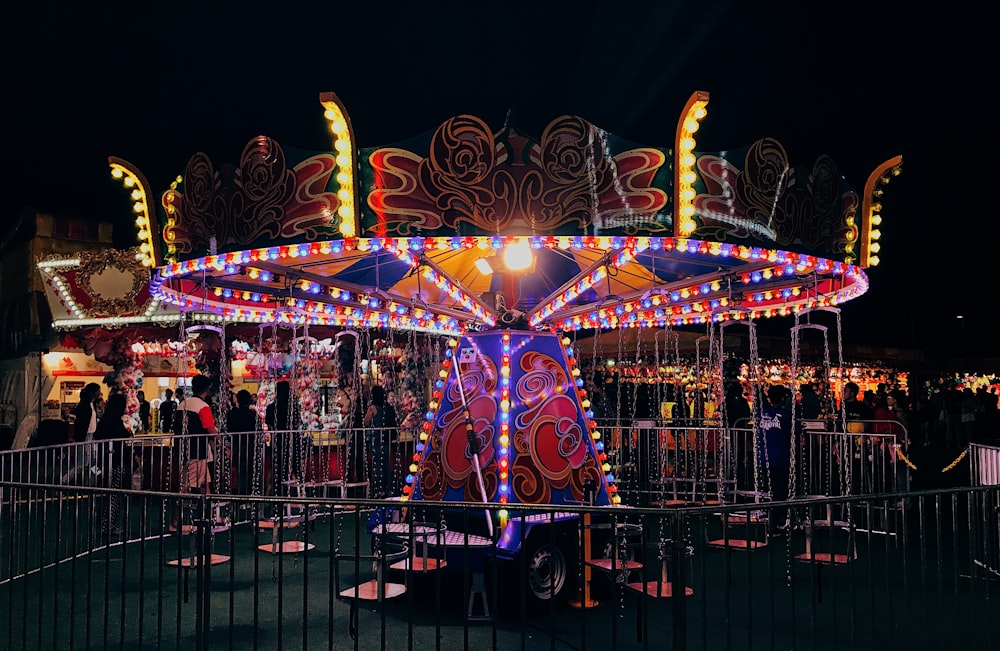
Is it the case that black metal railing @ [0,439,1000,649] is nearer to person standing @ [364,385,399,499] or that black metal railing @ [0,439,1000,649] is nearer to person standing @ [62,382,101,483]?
person standing @ [62,382,101,483]

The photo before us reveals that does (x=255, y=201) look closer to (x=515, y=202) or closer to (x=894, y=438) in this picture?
(x=515, y=202)

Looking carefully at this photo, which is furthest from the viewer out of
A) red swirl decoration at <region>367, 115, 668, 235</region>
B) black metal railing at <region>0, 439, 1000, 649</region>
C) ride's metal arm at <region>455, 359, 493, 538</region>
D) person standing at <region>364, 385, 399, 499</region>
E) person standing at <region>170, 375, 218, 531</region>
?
person standing at <region>364, 385, 399, 499</region>

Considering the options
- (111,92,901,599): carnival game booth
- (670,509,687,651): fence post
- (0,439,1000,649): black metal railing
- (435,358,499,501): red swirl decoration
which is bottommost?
(0,439,1000,649): black metal railing

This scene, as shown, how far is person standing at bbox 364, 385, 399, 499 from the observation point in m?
11.5

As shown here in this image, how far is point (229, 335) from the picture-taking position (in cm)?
1642

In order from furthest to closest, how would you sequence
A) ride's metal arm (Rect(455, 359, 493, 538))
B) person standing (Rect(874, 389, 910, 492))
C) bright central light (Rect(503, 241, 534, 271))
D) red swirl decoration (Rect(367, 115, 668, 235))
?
person standing (Rect(874, 389, 910, 492)) < bright central light (Rect(503, 241, 534, 271)) < ride's metal arm (Rect(455, 359, 493, 538)) < red swirl decoration (Rect(367, 115, 668, 235))

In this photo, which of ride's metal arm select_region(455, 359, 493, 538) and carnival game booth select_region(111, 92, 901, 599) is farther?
ride's metal arm select_region(455, 359, 493, 538)

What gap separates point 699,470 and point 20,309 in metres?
16.0

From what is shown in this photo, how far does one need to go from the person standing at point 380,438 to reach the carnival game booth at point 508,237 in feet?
9.38

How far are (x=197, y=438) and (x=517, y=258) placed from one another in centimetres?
475

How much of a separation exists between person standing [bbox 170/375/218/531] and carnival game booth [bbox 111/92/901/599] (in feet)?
5.41

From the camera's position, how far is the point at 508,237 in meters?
5.63

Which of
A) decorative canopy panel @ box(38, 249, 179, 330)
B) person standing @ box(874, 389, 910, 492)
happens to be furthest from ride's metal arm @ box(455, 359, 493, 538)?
decorative canopy panel @ box(38, 249, 179, 330)

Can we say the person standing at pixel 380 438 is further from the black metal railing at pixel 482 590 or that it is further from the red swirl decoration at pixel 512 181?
the red swirl decoration at pixel 512 181
